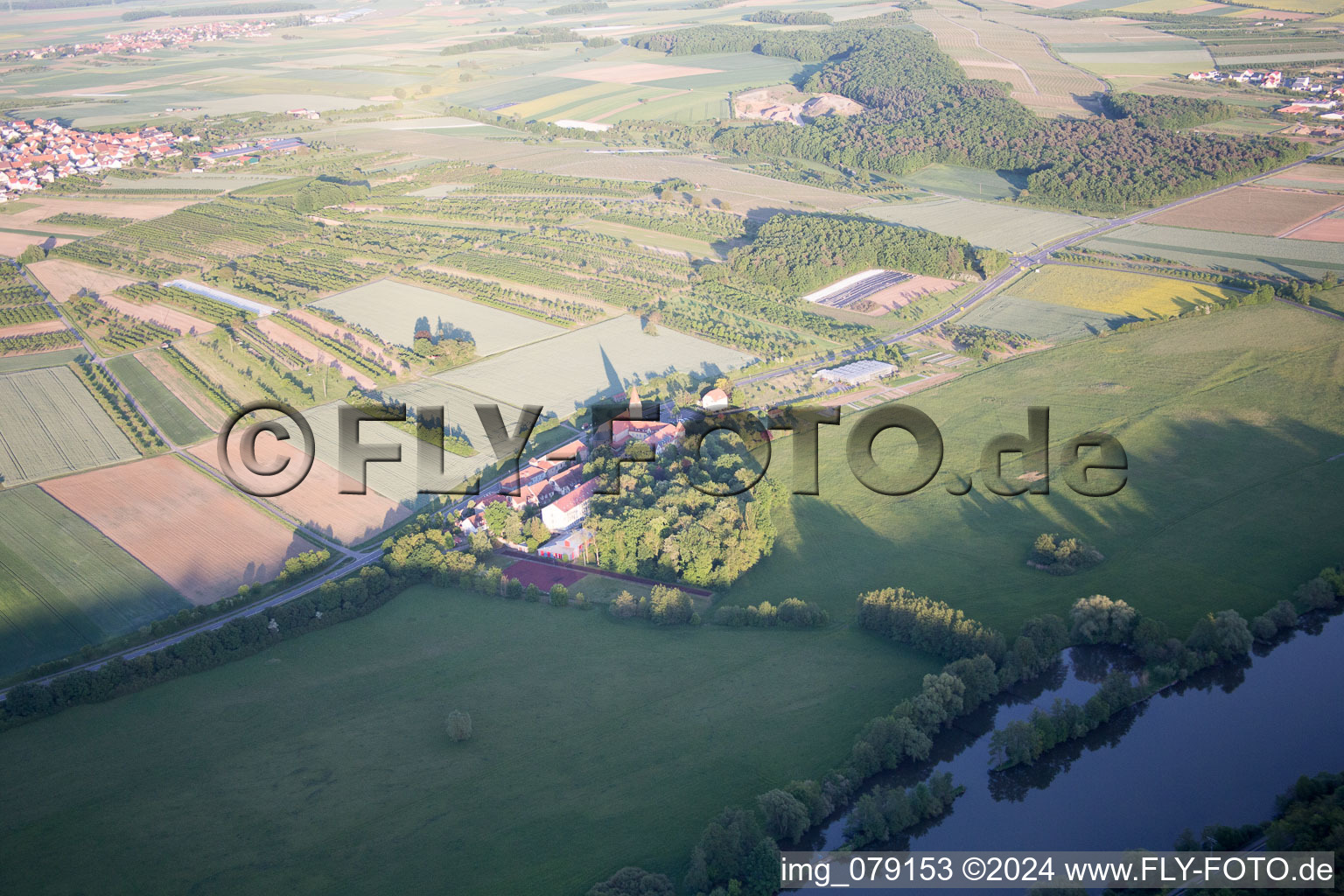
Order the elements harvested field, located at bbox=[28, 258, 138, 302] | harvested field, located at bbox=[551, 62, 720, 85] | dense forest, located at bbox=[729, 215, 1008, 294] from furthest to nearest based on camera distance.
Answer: harvested field, located at bbox=[551, 62, 720, 85] → harvested field, located at bbox=[28, 258, 138, 302] → dense forest, located at bbox=[729, 215, 1008, 294]

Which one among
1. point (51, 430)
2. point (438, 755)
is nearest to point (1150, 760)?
point (438, 755)

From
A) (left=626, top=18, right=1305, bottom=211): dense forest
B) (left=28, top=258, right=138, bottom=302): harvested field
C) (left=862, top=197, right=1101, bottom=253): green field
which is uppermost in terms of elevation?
(left=626, top=18, right=1305, bottom=211): dense forest

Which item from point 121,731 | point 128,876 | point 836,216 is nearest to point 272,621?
point 121,731

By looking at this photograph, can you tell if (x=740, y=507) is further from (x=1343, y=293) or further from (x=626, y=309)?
(x=1343, y=293)

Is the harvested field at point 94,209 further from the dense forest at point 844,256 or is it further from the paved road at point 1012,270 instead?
the paved road at point 1012,270

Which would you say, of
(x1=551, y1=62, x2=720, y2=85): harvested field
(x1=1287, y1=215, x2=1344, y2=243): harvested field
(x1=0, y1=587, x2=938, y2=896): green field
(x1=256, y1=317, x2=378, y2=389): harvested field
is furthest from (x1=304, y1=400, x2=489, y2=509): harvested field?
(x1=551, y1=62, x2=720, y2=85): harvested field

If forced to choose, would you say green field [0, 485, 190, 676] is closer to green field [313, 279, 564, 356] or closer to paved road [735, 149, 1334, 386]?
green field [313, 279, 564, 356]
